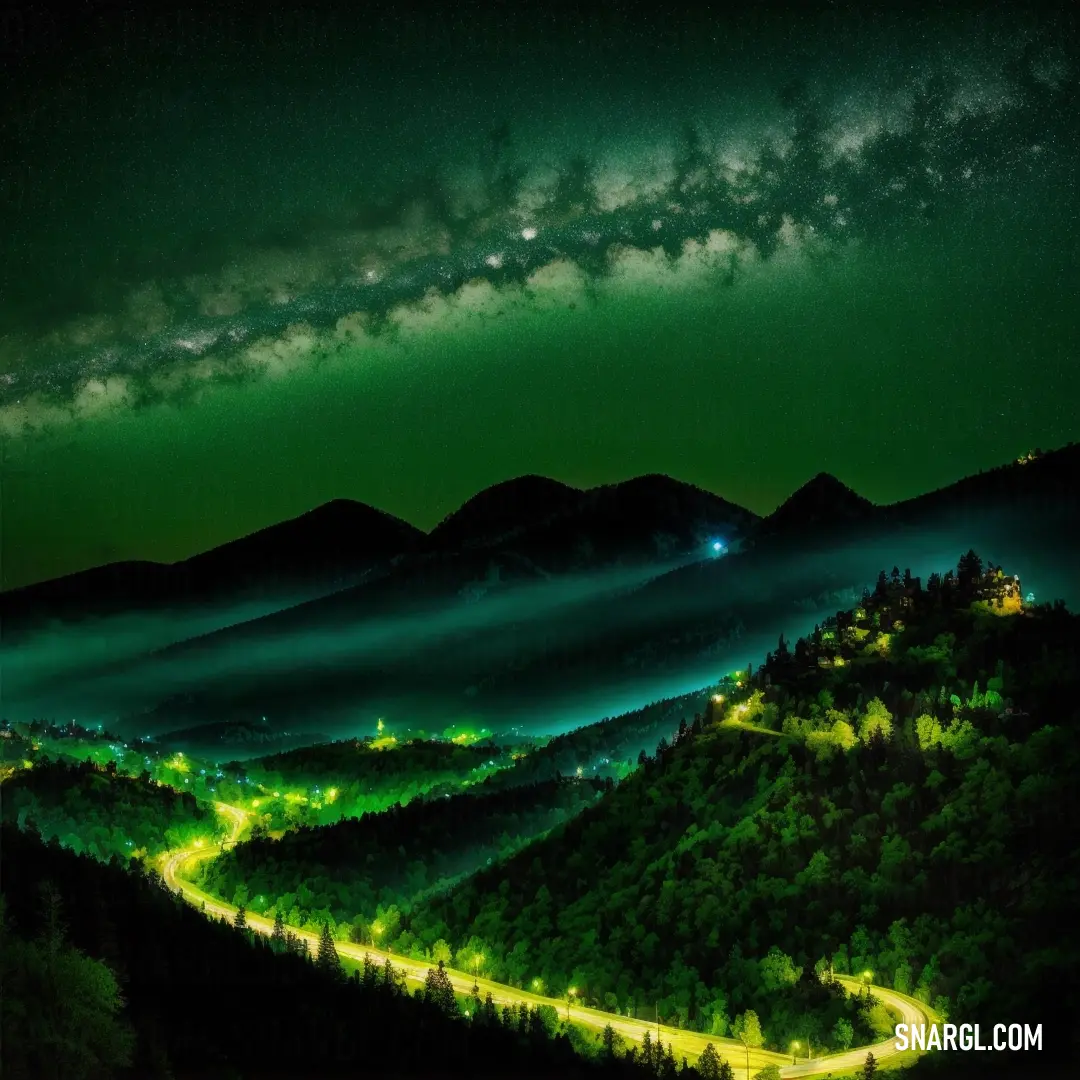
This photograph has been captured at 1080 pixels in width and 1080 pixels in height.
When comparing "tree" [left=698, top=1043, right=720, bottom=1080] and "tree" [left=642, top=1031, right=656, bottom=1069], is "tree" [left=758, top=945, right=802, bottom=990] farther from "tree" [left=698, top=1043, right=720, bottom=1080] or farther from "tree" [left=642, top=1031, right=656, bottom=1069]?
"tree" [left=698, top=1043, right=720, bottom=1080]

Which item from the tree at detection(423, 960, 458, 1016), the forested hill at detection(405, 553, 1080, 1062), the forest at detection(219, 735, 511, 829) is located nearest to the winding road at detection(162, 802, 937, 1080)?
the forested hill at detection(405, 553, 1080, 1062)

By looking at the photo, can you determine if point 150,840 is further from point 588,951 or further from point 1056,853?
point 1056,853

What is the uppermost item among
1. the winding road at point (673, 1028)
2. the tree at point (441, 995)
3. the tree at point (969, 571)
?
the tree at point (969, 571)

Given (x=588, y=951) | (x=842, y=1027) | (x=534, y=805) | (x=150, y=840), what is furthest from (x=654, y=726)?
(x=842, y=1027)

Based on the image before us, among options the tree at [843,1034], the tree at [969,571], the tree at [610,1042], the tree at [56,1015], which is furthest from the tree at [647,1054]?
the tree at [969,571]

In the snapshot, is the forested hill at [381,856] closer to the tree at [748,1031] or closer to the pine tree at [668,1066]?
the tree at [748,1031]

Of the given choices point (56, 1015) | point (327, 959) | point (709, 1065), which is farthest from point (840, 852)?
point (56, 1015)
